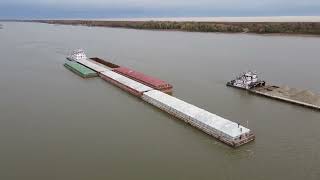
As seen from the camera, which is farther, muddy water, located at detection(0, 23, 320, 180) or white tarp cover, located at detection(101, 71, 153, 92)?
white tarp cover, located at detection(101, 71, 153, 92)

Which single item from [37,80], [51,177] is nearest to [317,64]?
[37,80]

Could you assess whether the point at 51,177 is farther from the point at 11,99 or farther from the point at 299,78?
the point at 299,78

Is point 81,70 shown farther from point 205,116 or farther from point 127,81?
point 205,116

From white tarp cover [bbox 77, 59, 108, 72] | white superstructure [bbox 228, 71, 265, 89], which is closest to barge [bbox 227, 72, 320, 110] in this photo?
white superstructure [bbox 228, 71, 265, 89]

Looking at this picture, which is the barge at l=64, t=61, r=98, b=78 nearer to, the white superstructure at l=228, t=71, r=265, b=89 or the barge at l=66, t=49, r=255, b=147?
the barge at l=66, t=49, r=255, b=147

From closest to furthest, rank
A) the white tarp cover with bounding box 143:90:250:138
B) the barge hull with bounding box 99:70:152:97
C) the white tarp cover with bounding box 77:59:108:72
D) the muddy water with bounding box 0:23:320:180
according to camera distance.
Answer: the muddy water with bounding box 0:23:320:180
the white tarp cover with bounding box 143:90:250:138
the barge hull with bounding box 99:70:152:97
the white tarp cover with bounding box 77:59:108:72
